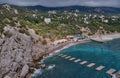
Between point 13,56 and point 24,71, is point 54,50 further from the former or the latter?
point 24,71

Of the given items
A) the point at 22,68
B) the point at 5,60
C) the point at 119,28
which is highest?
the point at 5,60

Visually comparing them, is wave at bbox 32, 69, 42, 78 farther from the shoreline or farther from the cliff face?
the shoreline

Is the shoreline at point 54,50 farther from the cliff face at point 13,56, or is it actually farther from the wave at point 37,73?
the cliff face at point 13,56

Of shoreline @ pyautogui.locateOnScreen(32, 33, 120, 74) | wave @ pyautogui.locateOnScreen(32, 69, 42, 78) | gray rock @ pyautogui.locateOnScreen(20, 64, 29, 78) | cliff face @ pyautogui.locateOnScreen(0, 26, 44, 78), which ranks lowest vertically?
shoreline @ pyautogui.locateOnScreen(32, 33, 120, 74)

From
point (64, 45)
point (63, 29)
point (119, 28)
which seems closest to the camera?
Answer: point (64, 45)

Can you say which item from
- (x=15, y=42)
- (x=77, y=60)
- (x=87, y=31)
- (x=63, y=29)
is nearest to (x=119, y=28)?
(x=87, y=31)

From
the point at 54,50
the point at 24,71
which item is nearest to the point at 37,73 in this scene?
the point at 24,71

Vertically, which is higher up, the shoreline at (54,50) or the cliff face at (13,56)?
the cliff face at (13,56)

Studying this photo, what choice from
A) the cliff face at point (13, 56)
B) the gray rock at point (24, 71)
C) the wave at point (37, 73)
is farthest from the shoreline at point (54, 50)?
the gray rock at point (24, 71)

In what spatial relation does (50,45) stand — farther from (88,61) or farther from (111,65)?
(111,65)

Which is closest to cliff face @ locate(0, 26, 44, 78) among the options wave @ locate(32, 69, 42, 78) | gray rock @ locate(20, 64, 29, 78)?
gray rock @ locate(20, 64, 29, 78)

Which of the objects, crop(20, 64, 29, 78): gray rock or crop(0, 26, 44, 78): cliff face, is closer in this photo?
crop(0, 26, 44, 78): cliff face
